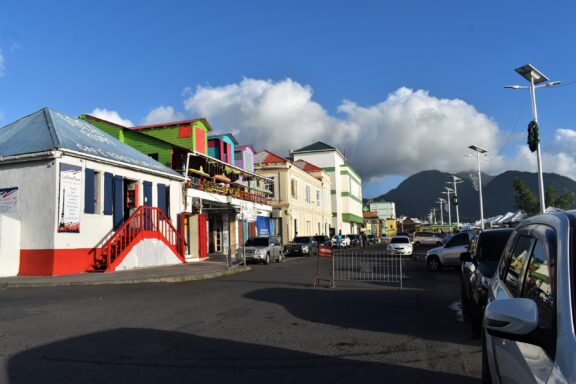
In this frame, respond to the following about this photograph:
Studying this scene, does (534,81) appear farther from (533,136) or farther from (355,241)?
(355,241)

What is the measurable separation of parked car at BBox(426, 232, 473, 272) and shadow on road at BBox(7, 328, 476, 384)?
15862 mm

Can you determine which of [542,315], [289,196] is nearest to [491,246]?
[542,315]

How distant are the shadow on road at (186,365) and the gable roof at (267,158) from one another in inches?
1705

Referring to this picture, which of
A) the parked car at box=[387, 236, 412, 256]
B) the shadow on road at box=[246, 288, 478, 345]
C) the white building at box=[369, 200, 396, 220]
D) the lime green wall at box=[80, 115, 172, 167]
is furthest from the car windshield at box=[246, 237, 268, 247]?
the white building at box=[369, 200, 396, 220]

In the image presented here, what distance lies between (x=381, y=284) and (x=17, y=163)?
14619 millimetres

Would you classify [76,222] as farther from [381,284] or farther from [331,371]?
[331,371]

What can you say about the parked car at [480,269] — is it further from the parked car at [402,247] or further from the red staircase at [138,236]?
the parked car at [402,247]

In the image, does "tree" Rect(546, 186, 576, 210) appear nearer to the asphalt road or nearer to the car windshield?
the car windshield

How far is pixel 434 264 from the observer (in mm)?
21812

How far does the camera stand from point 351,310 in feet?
34.4

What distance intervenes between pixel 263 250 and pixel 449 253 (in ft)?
37.0

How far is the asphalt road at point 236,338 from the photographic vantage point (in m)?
5.78

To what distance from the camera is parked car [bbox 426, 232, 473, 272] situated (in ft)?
69.5

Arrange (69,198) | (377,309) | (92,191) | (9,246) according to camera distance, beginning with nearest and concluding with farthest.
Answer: (377,309)
(9,246)
(69,198)
(92,191)
